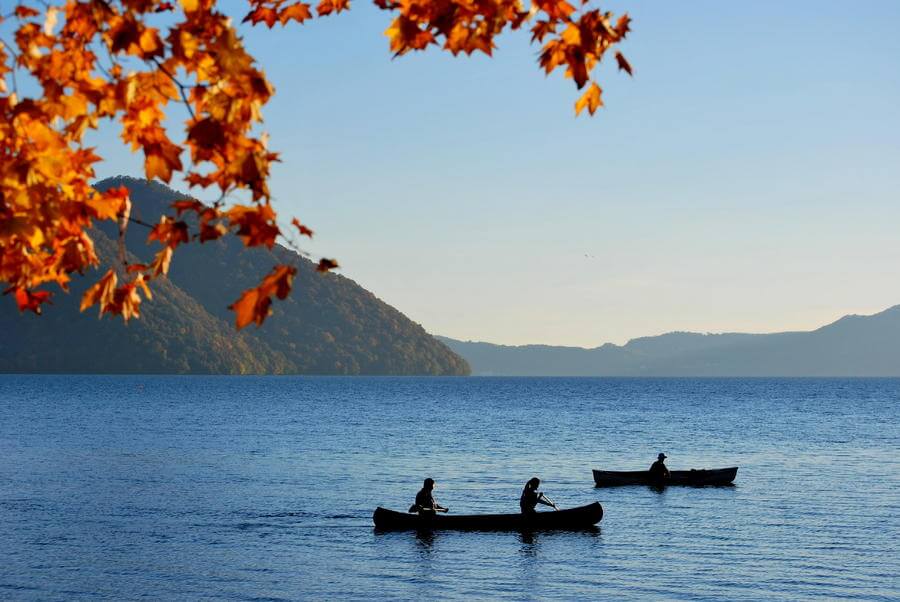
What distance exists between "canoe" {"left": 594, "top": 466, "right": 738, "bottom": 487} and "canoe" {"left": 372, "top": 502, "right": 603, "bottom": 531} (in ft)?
52.0

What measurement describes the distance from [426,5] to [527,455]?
68.1 meters

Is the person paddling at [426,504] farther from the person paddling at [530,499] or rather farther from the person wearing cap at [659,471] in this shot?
the person wearing cap at [659,471]

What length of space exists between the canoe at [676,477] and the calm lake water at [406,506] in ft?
2.90

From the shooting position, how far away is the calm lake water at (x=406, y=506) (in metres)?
29.2

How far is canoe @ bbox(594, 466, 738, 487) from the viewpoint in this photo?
5338 centimetres

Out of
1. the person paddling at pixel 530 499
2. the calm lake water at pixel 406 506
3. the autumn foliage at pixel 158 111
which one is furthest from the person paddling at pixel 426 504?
the autumn foliage at pixel 158 111

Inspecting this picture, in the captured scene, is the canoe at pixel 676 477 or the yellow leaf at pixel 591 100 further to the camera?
the canoe at pixel 676 477

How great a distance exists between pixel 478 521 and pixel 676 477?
20543 mm

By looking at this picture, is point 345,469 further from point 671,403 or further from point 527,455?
point 671,403

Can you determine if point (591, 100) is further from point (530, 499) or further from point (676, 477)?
point (676, 477)

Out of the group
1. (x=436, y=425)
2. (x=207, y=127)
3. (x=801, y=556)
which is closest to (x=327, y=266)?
(x=207, y=127)

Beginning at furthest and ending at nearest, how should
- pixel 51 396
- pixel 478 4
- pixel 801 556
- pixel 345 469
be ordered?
pixel 51 396 < pixel 345 469 < pixel 801 556 < pixel 478 4

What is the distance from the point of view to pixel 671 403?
185m

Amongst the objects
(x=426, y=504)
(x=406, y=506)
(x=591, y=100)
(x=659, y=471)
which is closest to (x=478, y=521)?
(x=426, y=504)
